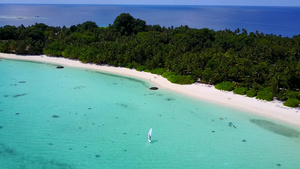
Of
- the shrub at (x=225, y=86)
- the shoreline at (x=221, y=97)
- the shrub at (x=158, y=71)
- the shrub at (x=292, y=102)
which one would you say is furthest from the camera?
the shrub at (x=158, y=71)

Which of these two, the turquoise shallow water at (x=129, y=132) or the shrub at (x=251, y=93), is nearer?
the turquoise shallow water at (x=129, y=132)

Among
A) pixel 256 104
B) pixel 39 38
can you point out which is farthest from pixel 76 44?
pixel 256 104

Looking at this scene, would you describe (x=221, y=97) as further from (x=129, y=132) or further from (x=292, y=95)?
(x=129, y=132)

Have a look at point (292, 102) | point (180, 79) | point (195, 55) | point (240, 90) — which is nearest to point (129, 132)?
point (180, 79)

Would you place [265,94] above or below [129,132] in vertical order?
above

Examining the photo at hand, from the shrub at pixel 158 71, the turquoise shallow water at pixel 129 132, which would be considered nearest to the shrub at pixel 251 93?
the turquoise shallow water at pixel 129 132

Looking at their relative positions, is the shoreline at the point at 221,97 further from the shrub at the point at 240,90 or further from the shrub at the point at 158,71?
the shrub at the point at 158,71

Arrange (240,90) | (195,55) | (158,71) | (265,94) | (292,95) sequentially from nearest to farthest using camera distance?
(292,95), (265,94), (240,90), (195,55), (158,71)

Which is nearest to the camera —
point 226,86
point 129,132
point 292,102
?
point 129,132
